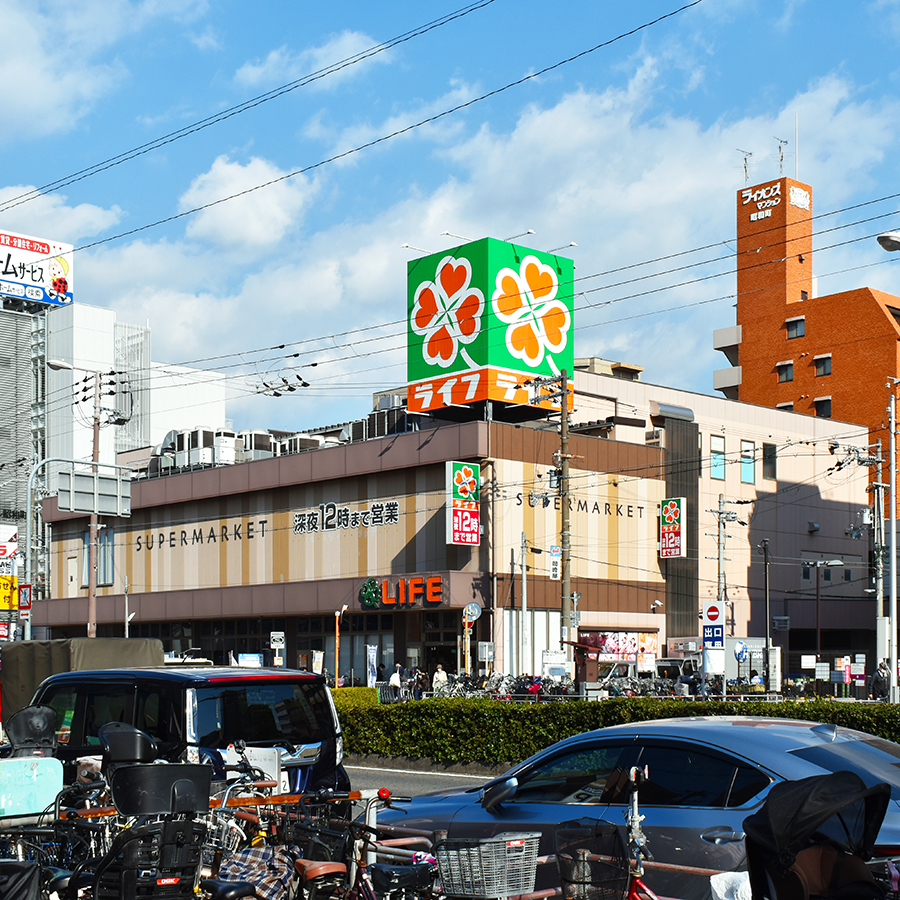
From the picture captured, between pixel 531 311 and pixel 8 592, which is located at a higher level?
pixel 531 311

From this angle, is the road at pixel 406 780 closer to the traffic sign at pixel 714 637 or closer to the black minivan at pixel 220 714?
the traffic sign at pixel 714 637

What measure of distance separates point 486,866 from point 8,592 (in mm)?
21945

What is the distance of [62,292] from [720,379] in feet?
182

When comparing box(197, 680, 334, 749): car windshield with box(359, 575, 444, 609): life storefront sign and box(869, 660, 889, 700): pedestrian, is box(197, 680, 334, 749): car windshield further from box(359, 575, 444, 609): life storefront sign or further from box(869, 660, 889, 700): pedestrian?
box(359, 575, 444, 609): life storefront sign

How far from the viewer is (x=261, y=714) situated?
10508mm

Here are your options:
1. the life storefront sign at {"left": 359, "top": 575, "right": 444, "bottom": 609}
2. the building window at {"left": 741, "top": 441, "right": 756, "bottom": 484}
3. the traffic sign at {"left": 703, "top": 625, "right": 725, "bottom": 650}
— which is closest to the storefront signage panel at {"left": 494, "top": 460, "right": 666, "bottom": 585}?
the life storefront sign at {"left": 359, "top": 575, "right": 444, "bottom": 609}

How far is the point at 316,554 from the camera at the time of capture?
5578 centimetres

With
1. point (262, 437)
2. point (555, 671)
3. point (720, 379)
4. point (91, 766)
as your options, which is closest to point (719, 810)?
point (91, 766)

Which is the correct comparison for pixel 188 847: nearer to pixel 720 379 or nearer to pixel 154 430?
pixel 720 379

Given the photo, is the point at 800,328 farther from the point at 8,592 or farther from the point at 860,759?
the point at 860,759

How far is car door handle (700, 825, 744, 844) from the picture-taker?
6934mm

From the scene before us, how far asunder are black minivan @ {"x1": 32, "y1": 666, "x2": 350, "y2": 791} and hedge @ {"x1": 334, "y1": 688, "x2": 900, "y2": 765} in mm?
8219

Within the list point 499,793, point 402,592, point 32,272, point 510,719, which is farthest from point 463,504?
point 32,272

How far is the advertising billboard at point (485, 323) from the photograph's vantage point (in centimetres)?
5056
